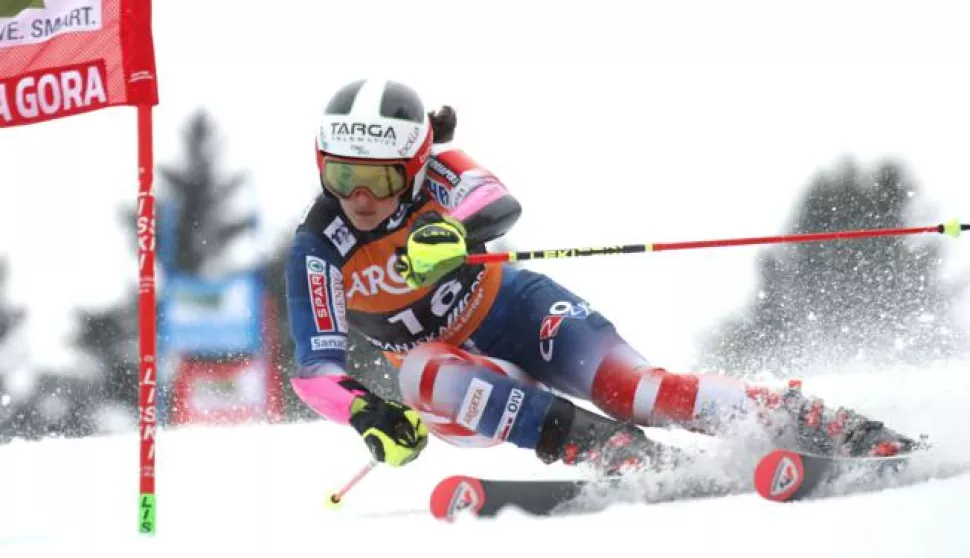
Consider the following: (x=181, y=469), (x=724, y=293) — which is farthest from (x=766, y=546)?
(x=724, y=293)

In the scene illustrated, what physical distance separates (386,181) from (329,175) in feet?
0.65

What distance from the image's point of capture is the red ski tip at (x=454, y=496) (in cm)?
416

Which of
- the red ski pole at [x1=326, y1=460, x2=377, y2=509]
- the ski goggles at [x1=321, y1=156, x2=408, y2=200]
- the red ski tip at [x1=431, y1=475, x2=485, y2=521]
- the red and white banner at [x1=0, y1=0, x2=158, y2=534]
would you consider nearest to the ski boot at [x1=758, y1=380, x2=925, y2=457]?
the red ski tip at [x1=431, y1=475, x2=485, y2=521]

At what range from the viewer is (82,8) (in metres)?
4.65

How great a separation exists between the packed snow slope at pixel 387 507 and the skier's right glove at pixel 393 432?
8.4 inches

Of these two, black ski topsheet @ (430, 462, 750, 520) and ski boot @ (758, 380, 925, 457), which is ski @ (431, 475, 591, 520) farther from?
ski boot @ (758, 380, 925, 457)

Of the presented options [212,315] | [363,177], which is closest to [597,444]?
[363,177]

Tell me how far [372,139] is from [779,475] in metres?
1.81

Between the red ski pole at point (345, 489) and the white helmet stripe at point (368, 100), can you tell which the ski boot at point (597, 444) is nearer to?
the red ski pole at point (345, 489)

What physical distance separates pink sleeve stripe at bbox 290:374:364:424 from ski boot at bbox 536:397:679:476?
0.65 m

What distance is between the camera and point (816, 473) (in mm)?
4027

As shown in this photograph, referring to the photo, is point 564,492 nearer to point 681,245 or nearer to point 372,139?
point 681,245

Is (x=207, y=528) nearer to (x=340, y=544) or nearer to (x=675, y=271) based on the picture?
(x=340, y=544)

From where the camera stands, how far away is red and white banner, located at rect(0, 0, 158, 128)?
461cm
